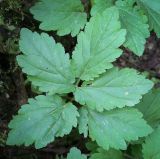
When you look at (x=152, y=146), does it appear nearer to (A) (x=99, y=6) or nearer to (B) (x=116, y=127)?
(B) (x=116, y=127)

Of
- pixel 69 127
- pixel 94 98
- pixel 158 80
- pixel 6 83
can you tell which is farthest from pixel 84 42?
pixel 158 80

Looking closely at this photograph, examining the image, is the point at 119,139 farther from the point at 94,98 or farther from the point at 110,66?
the point at 110,66

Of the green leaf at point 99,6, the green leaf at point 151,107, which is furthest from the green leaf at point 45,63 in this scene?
the green leaf at point 151,107

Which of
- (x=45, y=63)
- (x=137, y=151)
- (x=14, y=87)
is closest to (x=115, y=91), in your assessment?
(x=45, y=63)

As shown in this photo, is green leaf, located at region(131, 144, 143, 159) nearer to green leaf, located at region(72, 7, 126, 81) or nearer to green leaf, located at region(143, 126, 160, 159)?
green leaf, located at region(143, 126, 160, 159)

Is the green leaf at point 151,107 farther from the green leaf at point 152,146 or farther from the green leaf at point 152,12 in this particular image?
the green leaf at point 152,12

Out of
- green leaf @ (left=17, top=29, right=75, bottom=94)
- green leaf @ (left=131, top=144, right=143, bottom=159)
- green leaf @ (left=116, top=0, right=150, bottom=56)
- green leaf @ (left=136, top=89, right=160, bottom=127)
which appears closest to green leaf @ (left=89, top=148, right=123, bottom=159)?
green leaf @ (left=131, top=144, right=143, bottom=159)
